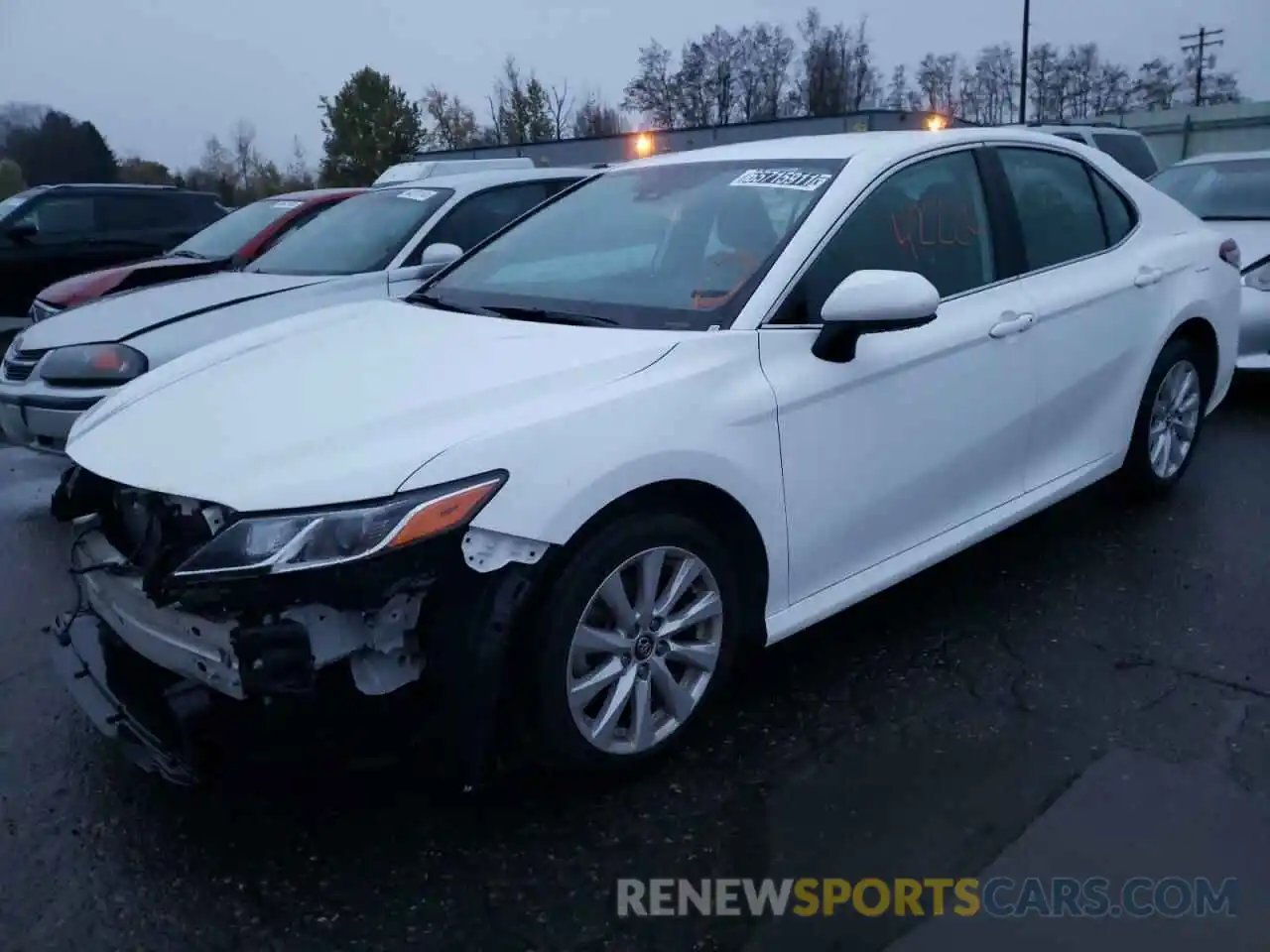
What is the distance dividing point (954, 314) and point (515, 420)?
167cm

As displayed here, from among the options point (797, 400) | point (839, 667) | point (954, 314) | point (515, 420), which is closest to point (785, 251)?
point (797, 400)

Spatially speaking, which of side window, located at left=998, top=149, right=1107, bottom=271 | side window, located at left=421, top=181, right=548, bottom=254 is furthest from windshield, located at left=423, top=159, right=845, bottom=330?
side window, located at left=421, top=181, right=548, bottom=254

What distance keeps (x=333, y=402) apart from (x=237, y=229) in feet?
20.5

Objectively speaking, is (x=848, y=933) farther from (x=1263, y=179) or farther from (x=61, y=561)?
(x=1263, y=179)

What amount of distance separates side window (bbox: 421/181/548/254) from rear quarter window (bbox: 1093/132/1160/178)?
852 cm

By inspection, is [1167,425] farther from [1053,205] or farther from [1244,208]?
[1244,208]

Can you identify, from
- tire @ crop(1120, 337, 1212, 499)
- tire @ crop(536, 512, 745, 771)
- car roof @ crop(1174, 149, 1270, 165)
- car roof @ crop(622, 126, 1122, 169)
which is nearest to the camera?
tire @ crop(536, 512, 745, 771)

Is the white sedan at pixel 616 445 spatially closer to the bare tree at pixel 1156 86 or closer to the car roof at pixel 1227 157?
the car roof at pixel 1227 157

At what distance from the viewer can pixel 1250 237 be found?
7.04 meters

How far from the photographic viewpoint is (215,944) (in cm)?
237

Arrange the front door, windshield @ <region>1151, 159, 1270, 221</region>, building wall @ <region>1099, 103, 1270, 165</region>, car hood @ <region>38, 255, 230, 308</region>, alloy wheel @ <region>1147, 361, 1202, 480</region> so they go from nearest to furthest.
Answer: the front door
alloy wheel @ <region>1147, 361, 1202, 480</region>
car hood @ <region>38, 255, 230, 308</region>
windshield @ <region>1151, 159, 1270, 221</region>
building wall @ <region>1099, 103, 1270, 165</region>

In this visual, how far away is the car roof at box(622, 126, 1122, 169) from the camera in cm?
359

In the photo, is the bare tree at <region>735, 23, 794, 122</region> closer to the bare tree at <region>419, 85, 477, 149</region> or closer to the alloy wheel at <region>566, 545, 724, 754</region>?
the bare tree at <region>419, 85, 477, 149</region>

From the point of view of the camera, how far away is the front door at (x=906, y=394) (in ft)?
10.1
